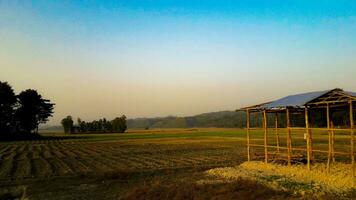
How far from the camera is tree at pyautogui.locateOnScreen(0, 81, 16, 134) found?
68.7m

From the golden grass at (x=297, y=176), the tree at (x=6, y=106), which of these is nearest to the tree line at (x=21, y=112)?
the tree at (x=6, y=106)

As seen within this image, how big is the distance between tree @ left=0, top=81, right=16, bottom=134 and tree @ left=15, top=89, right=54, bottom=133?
2.10 metres

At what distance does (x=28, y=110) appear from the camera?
75.6 m

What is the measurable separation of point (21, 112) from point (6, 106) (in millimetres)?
4407

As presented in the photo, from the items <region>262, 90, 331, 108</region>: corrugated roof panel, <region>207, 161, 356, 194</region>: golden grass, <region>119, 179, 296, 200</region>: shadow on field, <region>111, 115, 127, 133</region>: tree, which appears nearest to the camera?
<region>119, 179, 296, 200</region>: shadow on field

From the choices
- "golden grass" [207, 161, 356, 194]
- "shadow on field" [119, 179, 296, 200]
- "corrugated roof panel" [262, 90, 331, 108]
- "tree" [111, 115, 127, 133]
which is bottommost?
"shadow on field" [119, 179, 296, 200]

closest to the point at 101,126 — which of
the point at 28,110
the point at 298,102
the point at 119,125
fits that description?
the point at 119,125

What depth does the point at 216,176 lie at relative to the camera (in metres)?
16.8

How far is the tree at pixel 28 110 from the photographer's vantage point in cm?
7450

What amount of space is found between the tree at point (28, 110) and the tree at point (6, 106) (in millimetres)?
2104

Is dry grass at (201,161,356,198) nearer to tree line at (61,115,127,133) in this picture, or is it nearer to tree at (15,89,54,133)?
tree at (15,89,54,133)

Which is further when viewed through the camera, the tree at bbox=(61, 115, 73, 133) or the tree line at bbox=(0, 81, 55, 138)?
the tree at bbox=(61, 115, 73, 133)

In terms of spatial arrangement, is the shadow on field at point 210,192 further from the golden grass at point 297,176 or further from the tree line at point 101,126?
the tree line at point 101,126

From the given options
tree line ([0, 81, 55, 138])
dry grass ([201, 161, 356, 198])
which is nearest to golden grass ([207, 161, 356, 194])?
dry grass ([201, 161, 356, 198])
